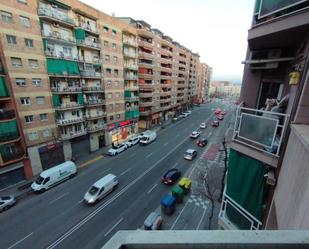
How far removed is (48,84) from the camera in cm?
2022

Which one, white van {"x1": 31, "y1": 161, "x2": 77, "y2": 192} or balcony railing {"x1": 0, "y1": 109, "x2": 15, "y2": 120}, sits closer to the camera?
balcony railing {"x1": 0, "y1": 109, "x2": 15, "y2": 120}

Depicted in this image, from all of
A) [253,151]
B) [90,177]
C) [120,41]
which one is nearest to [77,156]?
[90,177]

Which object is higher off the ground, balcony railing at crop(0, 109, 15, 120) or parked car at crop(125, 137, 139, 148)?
balcony railing at crop(0, 109, 15, 120)

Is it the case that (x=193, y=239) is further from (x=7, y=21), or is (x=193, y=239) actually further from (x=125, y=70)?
(x=125, y=70)

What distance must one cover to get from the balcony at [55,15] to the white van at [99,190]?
63.3 feet

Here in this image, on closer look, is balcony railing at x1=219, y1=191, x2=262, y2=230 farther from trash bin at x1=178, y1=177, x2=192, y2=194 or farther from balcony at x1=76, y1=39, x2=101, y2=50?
balcony at x1=76, y1=39, x2=101, y2=50

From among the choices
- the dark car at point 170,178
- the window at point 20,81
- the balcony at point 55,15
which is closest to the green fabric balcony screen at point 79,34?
the balcony at point 55,15

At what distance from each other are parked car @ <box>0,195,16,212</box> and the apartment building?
18709mm

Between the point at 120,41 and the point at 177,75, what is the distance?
29.4 m

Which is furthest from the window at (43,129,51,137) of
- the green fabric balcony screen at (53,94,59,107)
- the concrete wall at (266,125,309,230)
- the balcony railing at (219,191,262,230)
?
the concrete wall at (266,125,309,230)

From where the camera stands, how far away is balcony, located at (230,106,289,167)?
503 centimetres

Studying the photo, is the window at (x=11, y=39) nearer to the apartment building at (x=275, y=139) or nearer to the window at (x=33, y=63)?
the window at (x=33, y=63)

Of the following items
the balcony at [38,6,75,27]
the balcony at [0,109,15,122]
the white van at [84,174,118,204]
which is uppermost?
the balcony at [38,6,75,27]

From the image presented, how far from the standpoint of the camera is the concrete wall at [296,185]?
2.92m
